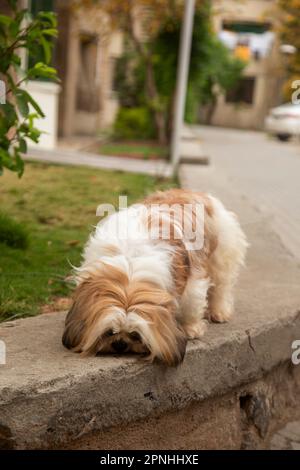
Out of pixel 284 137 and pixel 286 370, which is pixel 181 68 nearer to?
pixel 286 370

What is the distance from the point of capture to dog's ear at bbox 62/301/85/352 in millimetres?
2971

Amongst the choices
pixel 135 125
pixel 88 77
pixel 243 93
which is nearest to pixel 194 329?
pixel 135 125

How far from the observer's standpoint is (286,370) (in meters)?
4.32

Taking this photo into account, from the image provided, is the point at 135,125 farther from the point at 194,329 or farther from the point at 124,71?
the point at 194,329

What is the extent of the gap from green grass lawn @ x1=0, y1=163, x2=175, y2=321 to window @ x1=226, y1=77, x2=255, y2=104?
1427 inches

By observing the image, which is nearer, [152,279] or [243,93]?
[152,279]

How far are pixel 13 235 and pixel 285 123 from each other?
25391 mm

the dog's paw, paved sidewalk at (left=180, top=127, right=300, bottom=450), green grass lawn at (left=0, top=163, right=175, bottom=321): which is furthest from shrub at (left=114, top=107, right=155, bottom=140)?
→ the dog's paw

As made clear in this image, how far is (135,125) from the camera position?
64.7 ft

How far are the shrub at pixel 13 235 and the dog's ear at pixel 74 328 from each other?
2283mm

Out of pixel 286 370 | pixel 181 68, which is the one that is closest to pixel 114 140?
pixel 181 68

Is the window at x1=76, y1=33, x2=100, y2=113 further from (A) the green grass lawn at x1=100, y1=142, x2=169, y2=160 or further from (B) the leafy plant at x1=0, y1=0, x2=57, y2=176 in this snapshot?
(B) the leafy plant at x1=0, y1=0, x2=57, y2=176

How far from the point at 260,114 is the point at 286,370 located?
1651 inches

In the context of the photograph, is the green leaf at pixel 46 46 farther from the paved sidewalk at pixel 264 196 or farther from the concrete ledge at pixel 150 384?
the paved sidewalk at pixel 264 196
